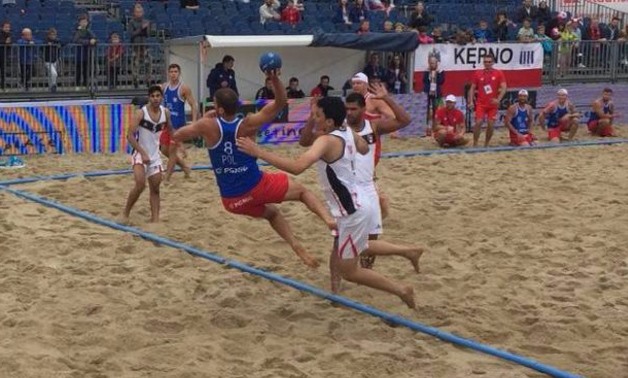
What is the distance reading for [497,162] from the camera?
1416cm

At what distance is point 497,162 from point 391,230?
4983mm

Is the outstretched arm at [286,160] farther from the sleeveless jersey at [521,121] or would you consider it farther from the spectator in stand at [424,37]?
the spectator in stand at [424,37]

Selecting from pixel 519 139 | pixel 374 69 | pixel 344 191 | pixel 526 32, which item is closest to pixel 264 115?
pixel 344 191

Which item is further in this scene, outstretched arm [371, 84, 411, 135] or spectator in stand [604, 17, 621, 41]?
spectator in stand [604, 17, 621, 41]

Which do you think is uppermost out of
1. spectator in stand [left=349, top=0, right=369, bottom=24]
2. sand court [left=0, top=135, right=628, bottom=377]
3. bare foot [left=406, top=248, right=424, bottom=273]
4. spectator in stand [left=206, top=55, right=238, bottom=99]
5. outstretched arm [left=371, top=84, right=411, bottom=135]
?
spectator in stand [left=349, top=0, right=369, bottom=24]

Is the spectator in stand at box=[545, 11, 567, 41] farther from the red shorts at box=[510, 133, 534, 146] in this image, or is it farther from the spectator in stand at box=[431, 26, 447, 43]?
the red shorts at box=[510, 133, 534, 146]

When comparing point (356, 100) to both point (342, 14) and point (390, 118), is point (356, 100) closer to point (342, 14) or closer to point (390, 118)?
point (390, 118)

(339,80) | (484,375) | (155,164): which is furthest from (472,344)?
(339,80)

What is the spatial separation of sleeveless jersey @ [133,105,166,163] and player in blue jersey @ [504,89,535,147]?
25.6ft

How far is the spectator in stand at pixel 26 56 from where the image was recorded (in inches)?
622

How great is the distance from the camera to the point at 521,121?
16.2 metres

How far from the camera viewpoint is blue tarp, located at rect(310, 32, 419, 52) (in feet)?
55.8

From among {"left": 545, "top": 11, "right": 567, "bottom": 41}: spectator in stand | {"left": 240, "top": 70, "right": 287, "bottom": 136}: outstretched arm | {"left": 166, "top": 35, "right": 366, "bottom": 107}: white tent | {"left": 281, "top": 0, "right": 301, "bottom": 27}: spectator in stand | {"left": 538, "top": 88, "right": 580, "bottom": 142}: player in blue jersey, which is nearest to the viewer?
{"left": 240, "top": 70, "right": 287, "bottom": 136}: outstretched arm

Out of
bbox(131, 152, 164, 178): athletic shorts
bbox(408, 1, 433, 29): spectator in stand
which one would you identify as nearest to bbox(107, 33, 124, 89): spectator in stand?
bbox(408, 1, 433, 29): spectator in stand
